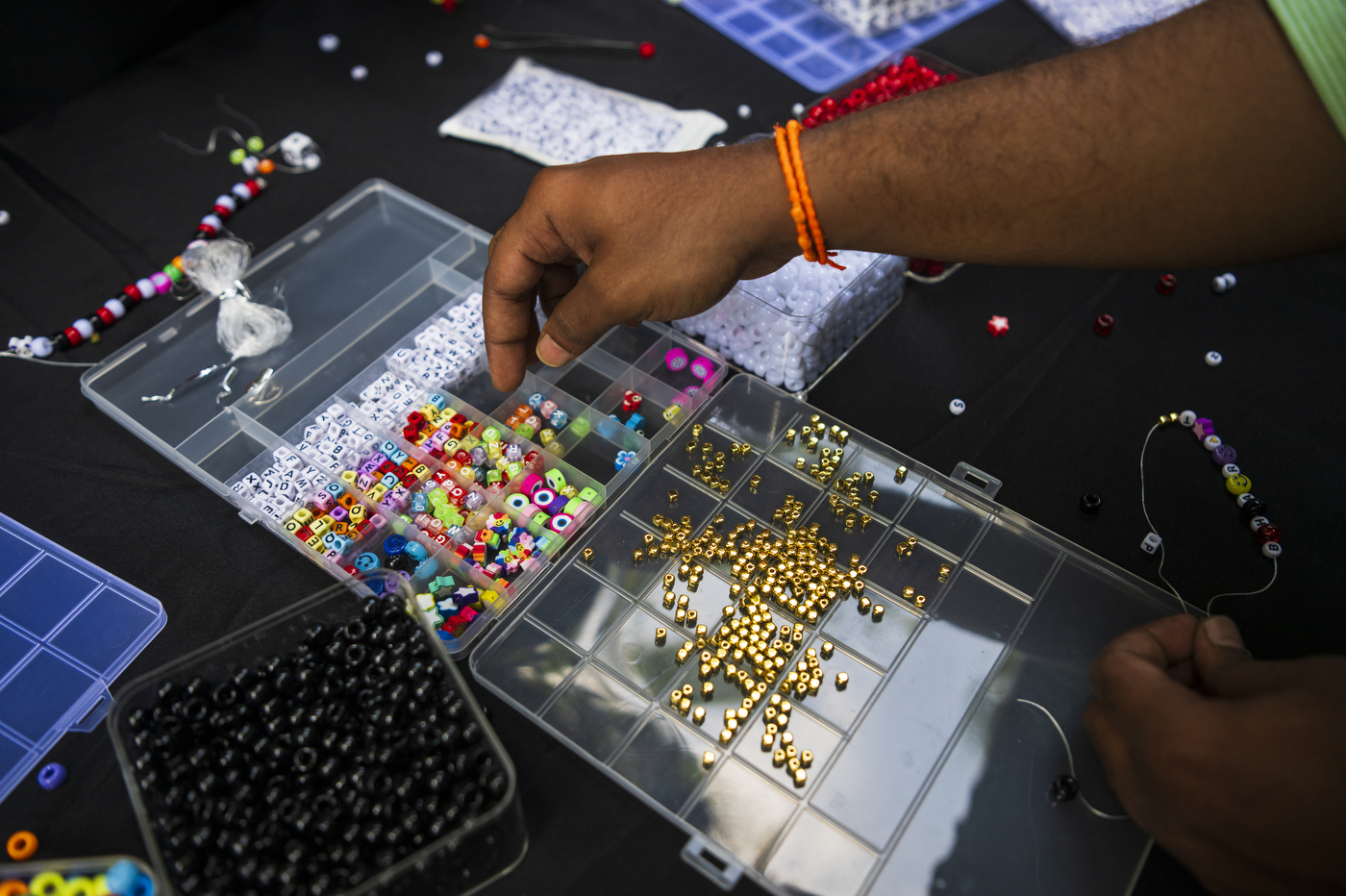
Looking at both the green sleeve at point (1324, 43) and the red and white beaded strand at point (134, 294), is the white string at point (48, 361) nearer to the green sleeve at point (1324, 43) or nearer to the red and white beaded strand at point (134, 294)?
the red and white beaded strand at point (134, 294)

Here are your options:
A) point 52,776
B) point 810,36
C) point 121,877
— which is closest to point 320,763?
point 121,877

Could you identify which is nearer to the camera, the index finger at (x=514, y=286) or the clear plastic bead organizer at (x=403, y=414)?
the index finger at (x=514, y=286)

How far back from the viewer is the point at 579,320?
1865 millimetres

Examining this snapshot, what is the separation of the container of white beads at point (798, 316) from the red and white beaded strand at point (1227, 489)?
83 cm

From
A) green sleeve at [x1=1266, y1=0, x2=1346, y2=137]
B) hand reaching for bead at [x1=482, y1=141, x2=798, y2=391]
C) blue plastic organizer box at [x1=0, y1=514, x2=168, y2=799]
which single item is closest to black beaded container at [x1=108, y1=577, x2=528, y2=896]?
blue plastic organizer box at [x1=0, y1=514, x2=168, y2=799]

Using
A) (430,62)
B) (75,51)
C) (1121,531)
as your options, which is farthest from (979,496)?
(75,51)

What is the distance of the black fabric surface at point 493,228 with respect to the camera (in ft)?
5.96

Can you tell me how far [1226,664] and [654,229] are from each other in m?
1.33

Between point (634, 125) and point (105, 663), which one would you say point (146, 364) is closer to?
point (105, 663)

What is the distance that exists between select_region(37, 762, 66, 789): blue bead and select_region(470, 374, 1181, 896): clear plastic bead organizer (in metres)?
0.84

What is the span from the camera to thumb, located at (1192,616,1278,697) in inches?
55.9

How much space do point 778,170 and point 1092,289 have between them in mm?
1418

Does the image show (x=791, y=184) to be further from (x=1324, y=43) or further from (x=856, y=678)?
(x=856, y=678)

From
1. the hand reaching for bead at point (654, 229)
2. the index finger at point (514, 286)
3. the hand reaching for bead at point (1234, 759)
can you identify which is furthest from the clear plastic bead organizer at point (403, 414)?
the hand reaching for bead at point (1234, 759)
